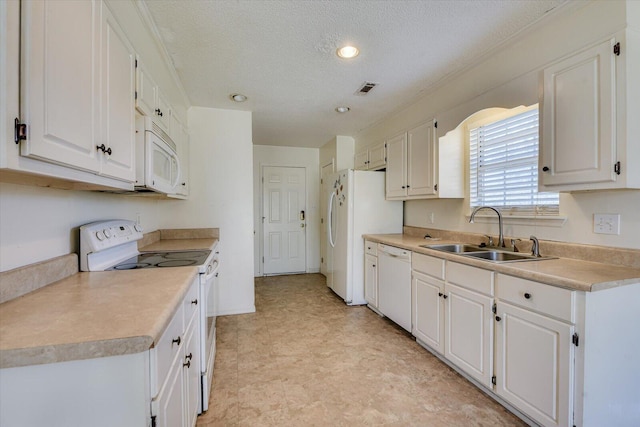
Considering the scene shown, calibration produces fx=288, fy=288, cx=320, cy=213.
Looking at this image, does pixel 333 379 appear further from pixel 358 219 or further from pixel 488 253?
pixel 358 219

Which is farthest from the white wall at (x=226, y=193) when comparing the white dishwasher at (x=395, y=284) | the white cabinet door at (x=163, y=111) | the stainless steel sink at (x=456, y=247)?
the stainless steel sink at (x=456, y=247)

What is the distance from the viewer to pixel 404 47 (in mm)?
2074

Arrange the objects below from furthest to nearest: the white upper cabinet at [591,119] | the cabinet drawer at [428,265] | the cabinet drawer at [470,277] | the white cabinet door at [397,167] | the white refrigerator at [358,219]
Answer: the white refrigerator at [358,219]
the white cabinet door at [397,167]
the cabinet drawer at [428,265]
the cabinet drawer at [470,277]
the white upper cabinet at [591,119]

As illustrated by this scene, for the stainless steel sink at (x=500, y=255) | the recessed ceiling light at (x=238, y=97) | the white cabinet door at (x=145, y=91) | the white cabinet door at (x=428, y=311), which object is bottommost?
the white cabinet door at (x=428, y=311)

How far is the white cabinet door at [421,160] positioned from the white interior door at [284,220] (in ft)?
8.68

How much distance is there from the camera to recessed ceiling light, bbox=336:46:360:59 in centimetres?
209

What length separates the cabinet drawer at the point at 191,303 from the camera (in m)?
1.33

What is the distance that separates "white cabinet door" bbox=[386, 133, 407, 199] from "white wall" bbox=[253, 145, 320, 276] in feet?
6.99

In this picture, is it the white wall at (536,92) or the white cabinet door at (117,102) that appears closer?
the white cabinet door at (117,102)

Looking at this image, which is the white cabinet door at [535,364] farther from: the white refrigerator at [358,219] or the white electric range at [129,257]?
the white refrigerator at [358,219]

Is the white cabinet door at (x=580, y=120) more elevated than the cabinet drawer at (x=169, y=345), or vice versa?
the white cabinet door at (x=580, y=120)

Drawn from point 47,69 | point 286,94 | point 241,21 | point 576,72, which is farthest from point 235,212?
A: point 576,72

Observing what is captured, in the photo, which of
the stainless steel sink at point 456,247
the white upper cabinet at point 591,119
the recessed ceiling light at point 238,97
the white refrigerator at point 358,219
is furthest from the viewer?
the white refrigerator at point 358,219

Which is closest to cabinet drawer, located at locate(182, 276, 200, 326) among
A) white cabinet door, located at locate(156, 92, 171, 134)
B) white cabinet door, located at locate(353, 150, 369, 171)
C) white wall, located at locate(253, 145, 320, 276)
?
white cabinet door, located at locate(156, 92, 171, 134)
